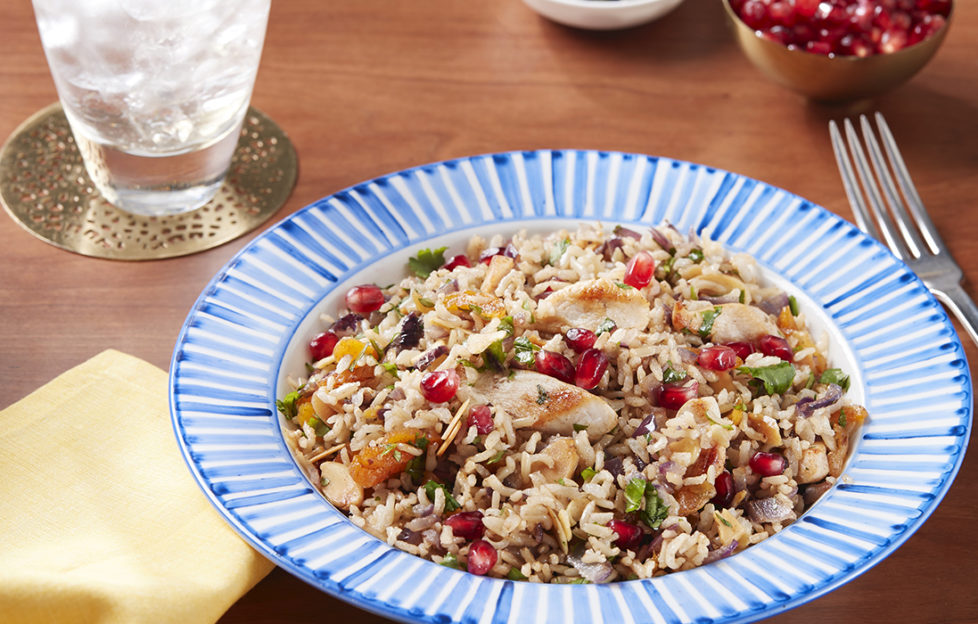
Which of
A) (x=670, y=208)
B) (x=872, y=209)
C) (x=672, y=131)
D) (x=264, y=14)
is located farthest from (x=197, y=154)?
(x=872, y=209)

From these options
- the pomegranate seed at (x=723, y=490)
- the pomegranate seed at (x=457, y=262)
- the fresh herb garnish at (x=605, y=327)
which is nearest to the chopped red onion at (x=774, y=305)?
the fresh herb garnish at (x=605, y=327)

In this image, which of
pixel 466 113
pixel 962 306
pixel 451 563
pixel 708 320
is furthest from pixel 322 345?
pixel 962 306

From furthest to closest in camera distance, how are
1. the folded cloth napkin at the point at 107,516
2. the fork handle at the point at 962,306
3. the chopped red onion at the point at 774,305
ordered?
1. the fork handle at the point at 962,306
2. the chopped red onion at the point at 774,305
3. the folded cloth napkin at the point at 107,516

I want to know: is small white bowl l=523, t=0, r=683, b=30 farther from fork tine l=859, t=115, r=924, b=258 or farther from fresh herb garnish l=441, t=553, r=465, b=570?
fresh herb garnish l=441, t=553, r=465, b=570

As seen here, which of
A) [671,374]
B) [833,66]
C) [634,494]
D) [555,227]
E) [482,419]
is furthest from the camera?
[833,66]

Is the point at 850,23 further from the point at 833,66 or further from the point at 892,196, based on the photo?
the point at 892,196

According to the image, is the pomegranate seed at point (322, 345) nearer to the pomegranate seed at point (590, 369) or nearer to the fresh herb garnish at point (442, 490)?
the fresh herb garnish at point (442, 490)
